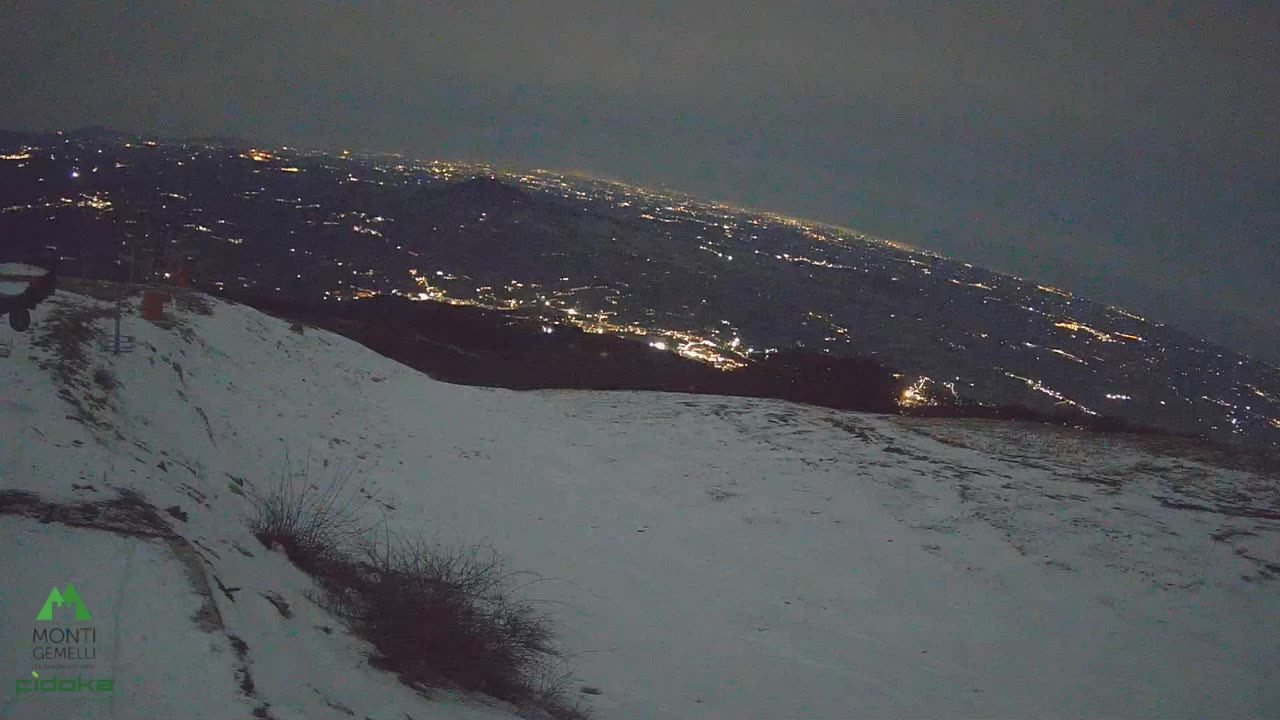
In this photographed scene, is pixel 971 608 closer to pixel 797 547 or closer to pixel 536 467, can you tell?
pixel 797 547

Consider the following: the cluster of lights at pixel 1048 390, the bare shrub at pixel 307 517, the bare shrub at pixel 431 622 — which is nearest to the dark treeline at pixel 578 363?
the cluster of lights at pixel 1048 390

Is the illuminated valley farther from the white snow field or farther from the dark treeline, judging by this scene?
the white snow field

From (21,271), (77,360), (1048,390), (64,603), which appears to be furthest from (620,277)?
(64,603)

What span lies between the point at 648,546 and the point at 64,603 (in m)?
5.43

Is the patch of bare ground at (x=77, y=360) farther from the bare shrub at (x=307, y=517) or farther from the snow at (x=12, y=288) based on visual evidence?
the bare shrub at (x=307, y=517)

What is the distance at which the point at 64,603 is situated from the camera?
112 inches

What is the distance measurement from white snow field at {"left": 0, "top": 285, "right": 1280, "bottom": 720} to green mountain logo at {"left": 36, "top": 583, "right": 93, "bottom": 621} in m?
0.04

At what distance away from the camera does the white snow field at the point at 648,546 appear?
3.20 m

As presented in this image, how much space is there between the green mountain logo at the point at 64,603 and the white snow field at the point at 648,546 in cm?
4

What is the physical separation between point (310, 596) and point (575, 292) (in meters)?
29.3

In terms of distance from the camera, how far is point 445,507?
7.68 meters

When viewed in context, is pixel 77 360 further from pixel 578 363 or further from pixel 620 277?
pixel 620 277

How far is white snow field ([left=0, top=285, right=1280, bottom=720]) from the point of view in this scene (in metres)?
3.20

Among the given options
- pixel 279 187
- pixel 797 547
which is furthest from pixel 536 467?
pixel 279 187
